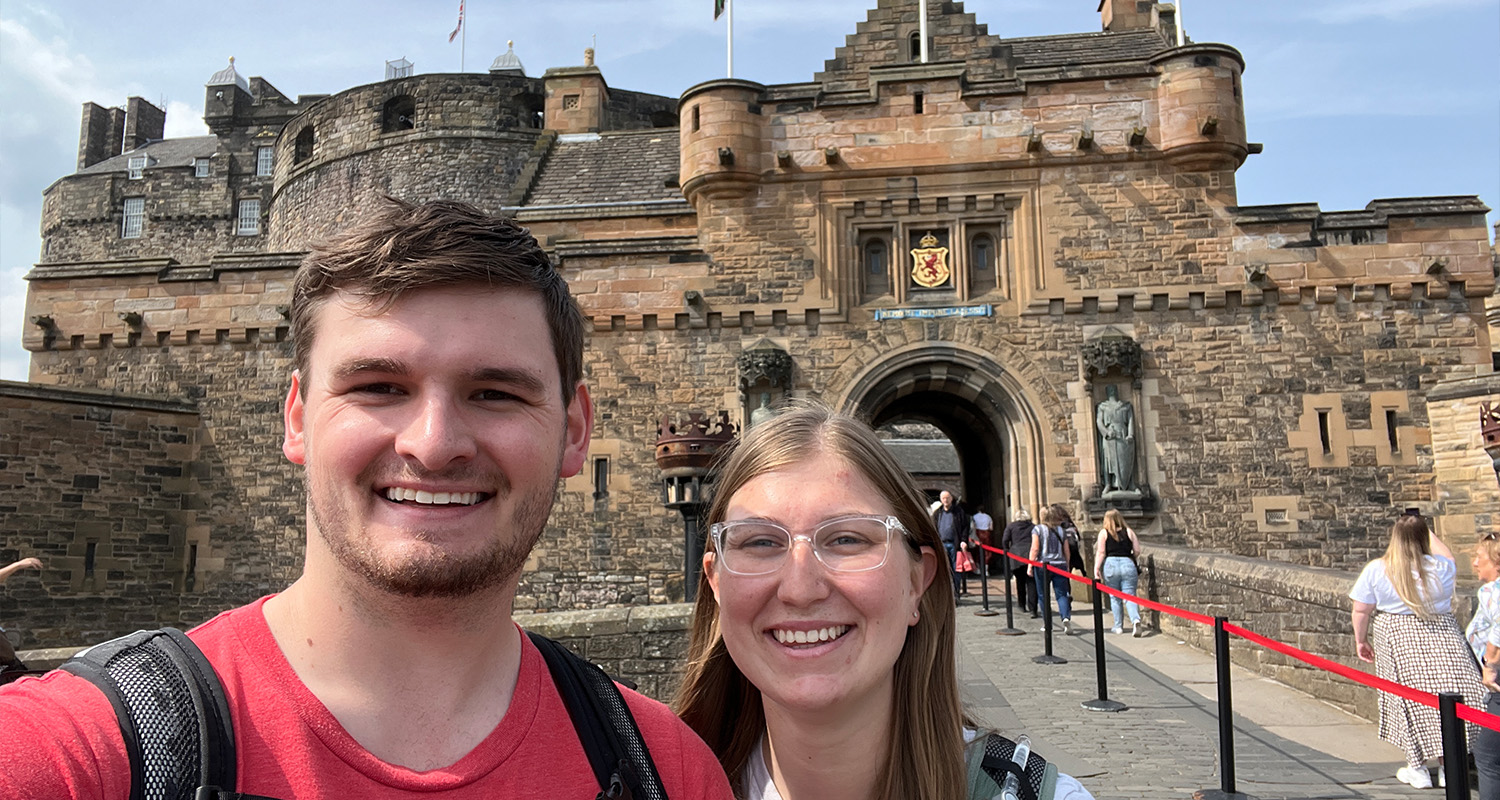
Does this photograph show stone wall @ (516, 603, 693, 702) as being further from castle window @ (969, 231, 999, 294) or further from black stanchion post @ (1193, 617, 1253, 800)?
castle window @ (969, 231, 999, 294)

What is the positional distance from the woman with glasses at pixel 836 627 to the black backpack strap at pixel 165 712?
36.7 inches

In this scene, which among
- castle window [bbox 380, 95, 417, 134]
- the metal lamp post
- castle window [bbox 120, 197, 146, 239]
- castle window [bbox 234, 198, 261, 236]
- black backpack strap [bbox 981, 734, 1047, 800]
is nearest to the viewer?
black backpack strap [bbox 981, 734, 1047, 800]

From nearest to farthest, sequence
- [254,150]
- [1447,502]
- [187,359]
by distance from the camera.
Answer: [1447,502], [187,359], [254,150]

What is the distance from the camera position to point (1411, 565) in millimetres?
5691

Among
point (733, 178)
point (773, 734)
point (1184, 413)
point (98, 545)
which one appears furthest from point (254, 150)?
point (773, 734)

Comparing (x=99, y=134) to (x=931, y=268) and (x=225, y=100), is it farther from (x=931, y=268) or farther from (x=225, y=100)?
(x=931, y=268)

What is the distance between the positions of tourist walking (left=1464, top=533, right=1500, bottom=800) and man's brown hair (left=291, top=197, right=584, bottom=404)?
5135 mm

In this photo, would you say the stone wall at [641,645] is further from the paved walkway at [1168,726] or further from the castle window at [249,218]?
the castle window at [249,218]

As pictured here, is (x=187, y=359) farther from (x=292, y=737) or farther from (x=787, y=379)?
(x=292, y=737)

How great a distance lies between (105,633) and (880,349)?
12.2m

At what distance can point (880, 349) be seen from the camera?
14.3m

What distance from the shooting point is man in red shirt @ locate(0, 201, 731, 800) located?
1.36 meters

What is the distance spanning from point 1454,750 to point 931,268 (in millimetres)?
11890

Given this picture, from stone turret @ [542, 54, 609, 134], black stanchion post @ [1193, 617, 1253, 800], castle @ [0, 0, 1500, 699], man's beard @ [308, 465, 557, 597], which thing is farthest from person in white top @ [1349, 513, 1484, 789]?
stone turret @ [542, 54, 609, 134]
